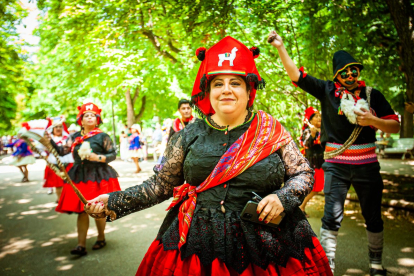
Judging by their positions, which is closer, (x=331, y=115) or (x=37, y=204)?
(x=331, y=115)

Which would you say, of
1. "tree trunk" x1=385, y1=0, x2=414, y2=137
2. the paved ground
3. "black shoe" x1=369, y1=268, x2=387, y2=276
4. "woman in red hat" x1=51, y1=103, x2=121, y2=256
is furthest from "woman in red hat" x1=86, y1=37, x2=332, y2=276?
"tree trunk" x1=385, y1=0, x2=414, y2=137

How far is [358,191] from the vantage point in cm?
310

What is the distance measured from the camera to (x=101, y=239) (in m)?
4.79

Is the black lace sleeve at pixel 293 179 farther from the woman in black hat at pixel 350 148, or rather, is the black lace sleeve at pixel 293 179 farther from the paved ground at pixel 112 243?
the paved ground at pixel 112 243

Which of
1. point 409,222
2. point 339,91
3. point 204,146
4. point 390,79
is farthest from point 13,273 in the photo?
point 390,79

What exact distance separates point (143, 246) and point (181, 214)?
3.15 meters

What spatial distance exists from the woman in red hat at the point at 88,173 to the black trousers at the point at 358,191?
321 centimetres

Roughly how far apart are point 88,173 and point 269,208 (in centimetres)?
367

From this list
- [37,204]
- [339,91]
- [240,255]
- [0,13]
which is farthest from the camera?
[37,204]

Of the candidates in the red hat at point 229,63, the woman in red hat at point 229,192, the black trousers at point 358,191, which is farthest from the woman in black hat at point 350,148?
the woman in red hat at point 229,192

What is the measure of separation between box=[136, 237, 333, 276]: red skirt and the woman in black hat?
1.34 meters

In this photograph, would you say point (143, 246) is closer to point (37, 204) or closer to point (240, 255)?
point (240, 255)

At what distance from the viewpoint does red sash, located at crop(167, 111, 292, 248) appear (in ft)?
6.02

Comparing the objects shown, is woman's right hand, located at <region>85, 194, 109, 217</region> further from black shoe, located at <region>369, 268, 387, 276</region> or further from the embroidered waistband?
black shoe, located at <region>369, 268, 387, 276</region>
